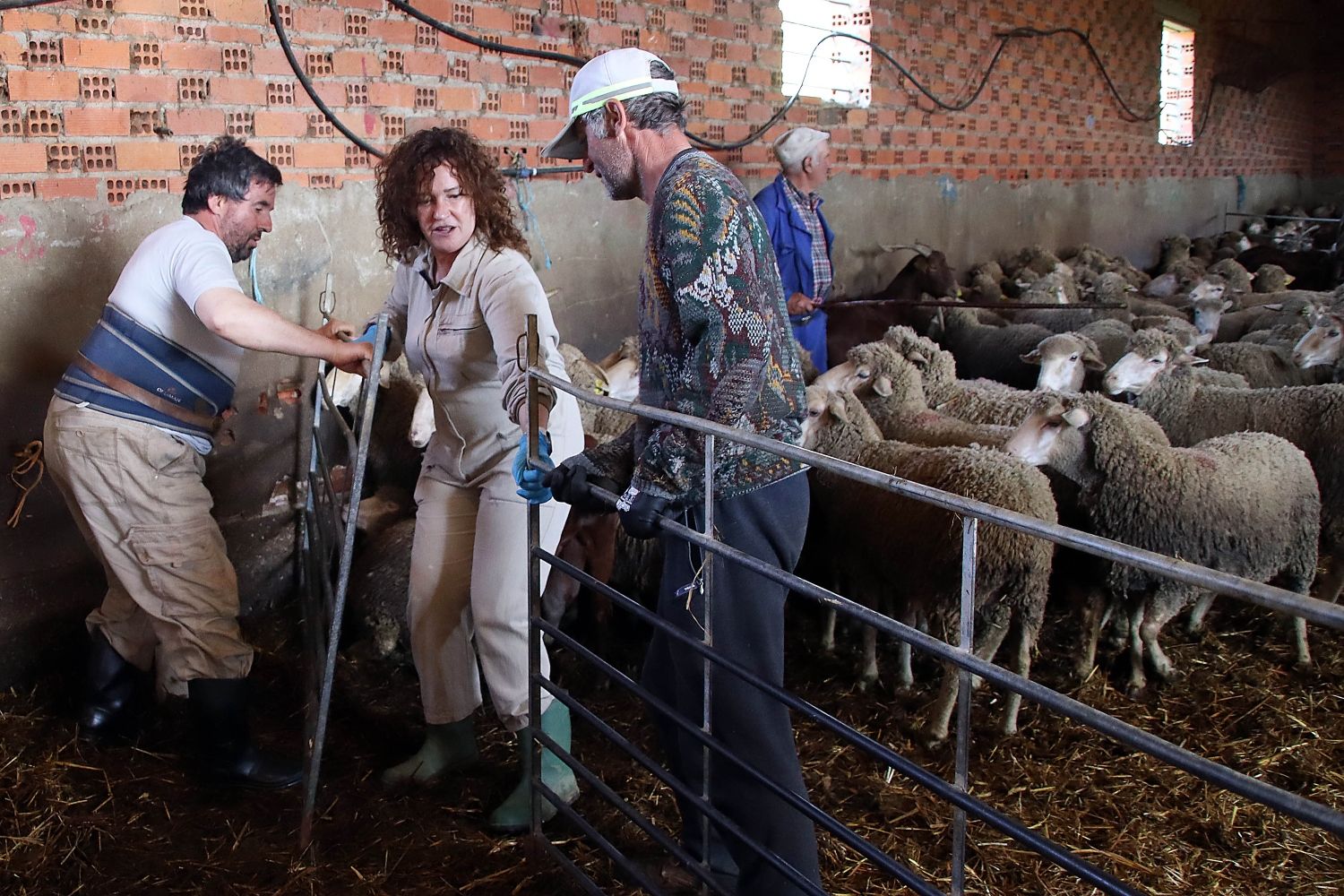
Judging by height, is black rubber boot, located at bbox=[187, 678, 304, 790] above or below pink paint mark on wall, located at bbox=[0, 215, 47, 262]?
below

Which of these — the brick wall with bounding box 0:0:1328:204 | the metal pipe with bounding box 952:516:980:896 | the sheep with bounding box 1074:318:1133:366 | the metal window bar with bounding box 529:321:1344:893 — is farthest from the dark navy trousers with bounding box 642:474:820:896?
the sheep with bounding box 1074:318:1133:366

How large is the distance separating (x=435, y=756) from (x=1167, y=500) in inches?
119

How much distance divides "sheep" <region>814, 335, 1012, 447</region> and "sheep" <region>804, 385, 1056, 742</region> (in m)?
0.75

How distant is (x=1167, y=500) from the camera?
443cm

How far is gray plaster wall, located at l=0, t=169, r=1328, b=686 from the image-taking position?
4.17 m

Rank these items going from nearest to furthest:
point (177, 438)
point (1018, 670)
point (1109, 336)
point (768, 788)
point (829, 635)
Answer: point (768, 788) → point (177, 438) → point (1018, 670) → point (829, 635) → point (1109, 336)

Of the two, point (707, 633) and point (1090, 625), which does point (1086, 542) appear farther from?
point (1090, 625)

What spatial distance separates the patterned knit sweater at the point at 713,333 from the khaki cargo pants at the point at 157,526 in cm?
191

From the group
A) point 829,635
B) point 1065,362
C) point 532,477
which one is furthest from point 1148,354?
point 532,477

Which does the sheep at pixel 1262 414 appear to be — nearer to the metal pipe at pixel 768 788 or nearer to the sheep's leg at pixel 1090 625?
the sheep's leg at pixel 1090 625

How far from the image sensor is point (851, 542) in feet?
14.9

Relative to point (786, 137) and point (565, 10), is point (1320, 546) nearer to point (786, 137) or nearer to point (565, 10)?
point (786, 137)

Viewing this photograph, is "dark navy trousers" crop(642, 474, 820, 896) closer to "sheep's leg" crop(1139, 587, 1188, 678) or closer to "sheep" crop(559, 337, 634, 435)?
"sheep's leg" crop(1139, 587, 1188, 678)

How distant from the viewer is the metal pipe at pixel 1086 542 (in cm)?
119
